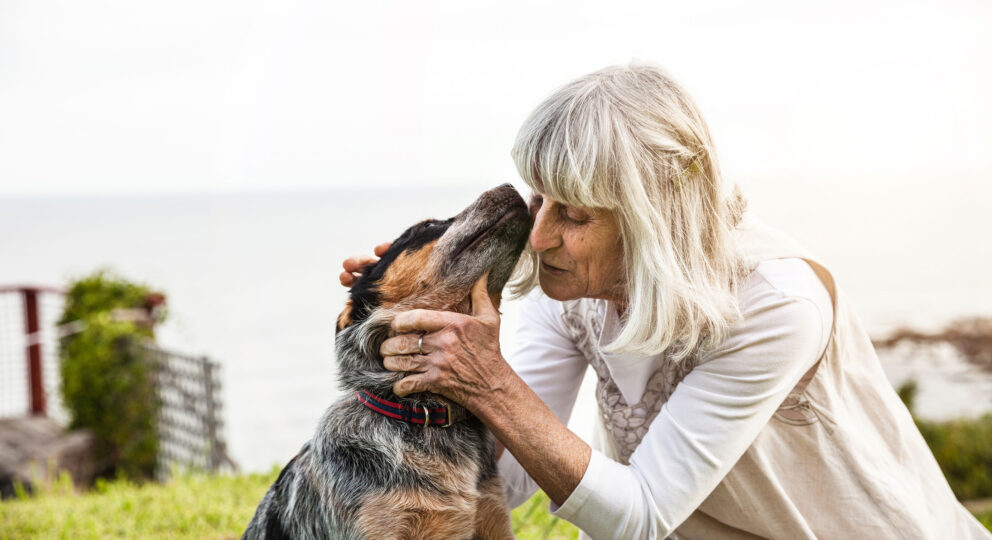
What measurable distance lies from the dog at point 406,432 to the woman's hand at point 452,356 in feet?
0.37

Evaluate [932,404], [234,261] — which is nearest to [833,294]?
[932,404]

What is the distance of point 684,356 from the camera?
7.33 ft

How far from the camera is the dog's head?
227 cm

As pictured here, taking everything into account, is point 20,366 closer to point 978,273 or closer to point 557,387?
point 557,387

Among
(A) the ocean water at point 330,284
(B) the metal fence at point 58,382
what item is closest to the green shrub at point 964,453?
(A) the ocean water at point 330,284

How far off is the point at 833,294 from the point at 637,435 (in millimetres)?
704

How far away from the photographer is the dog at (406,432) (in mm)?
2146

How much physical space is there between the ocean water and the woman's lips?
1.16 feet

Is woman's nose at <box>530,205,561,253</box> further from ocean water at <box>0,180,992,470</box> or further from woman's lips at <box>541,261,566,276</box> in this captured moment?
ocean water at <box>0,180,992,470</box>

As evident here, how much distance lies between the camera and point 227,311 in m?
20.4

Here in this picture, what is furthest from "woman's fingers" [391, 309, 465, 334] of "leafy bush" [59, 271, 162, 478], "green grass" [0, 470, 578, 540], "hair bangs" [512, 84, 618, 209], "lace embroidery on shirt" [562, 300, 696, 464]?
"leafy bush" [59, 271, 162, 478]

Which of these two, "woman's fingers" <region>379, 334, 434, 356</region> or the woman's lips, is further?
the woman's lips

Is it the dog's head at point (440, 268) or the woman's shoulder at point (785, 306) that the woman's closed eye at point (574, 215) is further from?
the woman's shoulder at point (785, 306)

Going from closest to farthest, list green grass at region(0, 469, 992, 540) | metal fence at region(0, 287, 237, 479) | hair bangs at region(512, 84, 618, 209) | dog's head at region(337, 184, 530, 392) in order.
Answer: hair bangs at region(512, 84, 618, 209) < dog's head at region(337, 184, 530, 392) < green grass at region(0, 469, 992, 540) < metal fence at region(0, 287, 237, 479)
